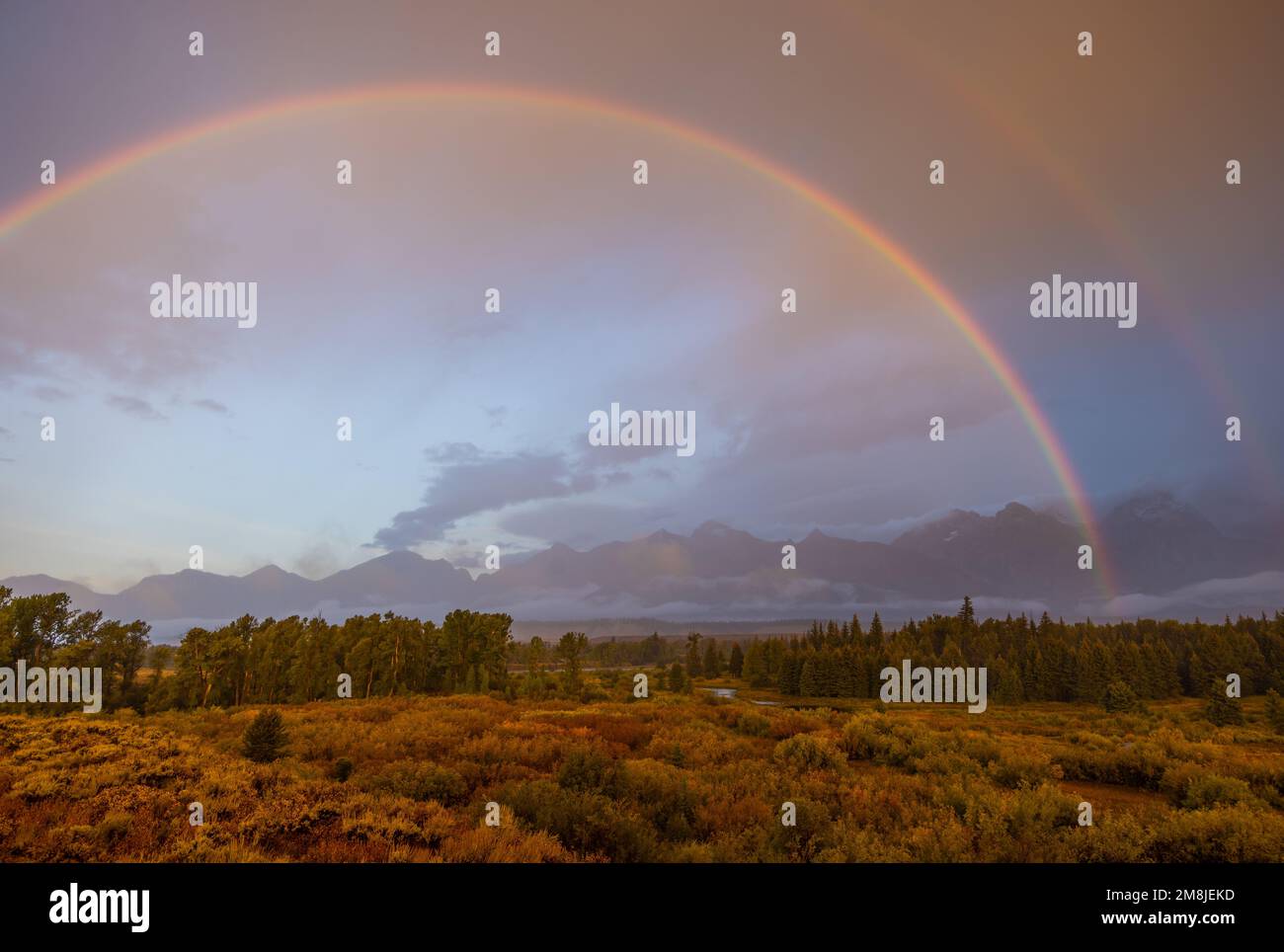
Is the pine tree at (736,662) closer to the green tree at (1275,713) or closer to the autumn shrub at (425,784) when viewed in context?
the green tree at (1275,713)

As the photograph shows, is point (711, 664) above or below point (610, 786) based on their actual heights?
below

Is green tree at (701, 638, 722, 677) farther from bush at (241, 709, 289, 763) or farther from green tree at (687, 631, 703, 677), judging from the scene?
bush at (241, 709, 289, 763)

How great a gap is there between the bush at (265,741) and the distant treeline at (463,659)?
26469 mm

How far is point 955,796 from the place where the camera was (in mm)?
11742

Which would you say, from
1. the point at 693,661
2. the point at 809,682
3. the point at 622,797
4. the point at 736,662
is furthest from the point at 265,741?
the point at 693,661

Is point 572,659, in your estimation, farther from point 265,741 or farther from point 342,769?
point 342,769

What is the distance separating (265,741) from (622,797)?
1197 cm

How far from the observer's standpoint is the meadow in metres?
9.20

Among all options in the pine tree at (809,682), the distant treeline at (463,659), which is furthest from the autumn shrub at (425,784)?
the pine tree at (809,682)

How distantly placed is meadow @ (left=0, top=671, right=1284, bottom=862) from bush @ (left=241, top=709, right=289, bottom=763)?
24.3 inches

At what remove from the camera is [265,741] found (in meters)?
15.8

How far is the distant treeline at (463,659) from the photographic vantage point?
3409 cm
